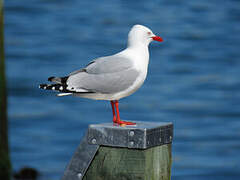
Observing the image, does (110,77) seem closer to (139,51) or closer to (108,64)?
(108,64)

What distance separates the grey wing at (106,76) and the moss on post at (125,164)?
0.59 metres

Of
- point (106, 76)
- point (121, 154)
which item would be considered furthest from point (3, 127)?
point (121, 154)

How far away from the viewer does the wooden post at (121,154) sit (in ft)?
9.96

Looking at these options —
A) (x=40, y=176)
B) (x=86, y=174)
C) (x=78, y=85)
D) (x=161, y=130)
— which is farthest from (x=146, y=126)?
(x=40, y=176)

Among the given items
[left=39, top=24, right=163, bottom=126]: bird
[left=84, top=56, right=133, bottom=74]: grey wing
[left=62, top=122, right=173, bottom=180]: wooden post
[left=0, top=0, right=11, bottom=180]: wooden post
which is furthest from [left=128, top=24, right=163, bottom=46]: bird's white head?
[left=0, top=0, right=11, bottom=180]: wooden post

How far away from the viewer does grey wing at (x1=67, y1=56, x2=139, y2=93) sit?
359 centimetres

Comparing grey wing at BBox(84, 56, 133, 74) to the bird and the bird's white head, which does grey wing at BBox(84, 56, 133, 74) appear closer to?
the bird

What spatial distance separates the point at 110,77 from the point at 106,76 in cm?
3

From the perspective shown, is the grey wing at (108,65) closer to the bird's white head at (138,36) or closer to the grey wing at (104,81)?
the grey wing at (104,81)

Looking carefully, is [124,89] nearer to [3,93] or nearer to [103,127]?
[103,127]

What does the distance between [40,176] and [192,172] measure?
2565mm

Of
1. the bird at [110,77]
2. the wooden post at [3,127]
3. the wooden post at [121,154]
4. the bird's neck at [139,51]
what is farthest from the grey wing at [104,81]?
the wooden post at [3,127]

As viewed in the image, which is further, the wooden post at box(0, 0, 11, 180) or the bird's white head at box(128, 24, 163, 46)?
the wooden post at box(0, 0, 11, 180)

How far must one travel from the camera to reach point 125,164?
3066mm
